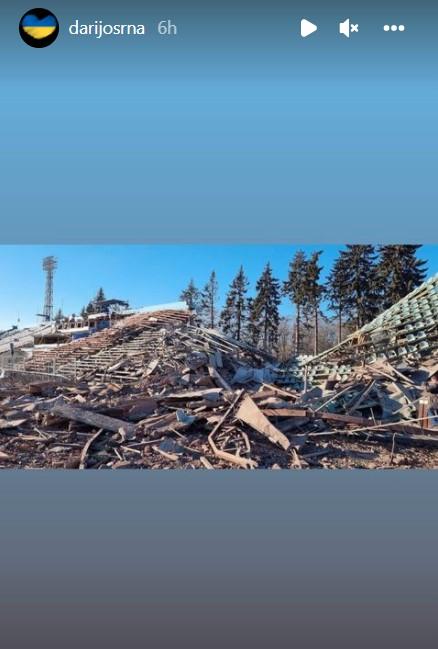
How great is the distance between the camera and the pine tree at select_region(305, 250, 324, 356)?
144 inches

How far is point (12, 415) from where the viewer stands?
13.7ft

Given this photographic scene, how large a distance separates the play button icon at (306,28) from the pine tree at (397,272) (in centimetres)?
181

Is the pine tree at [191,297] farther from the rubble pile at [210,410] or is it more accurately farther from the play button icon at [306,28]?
the play button icon at [306,28]

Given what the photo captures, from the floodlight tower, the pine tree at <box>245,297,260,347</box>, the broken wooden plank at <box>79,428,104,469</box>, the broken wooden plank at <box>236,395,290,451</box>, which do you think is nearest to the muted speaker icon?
the pine tree at <box>245,297,260,347</box>

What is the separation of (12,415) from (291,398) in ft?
10.1

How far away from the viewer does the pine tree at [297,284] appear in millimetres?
3580

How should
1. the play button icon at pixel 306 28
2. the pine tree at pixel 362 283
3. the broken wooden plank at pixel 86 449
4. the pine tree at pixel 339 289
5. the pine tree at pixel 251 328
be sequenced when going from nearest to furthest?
the play button icon at pixel 306 28 < the broken wooden plank at pixel 86 449 < the pine tree at pixel 362 283 < the pine tree at pixel 339 289 < the pine tree at pixel 251 328

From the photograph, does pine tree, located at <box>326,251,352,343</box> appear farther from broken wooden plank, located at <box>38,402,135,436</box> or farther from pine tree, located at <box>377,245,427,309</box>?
broken wooden plank, located at <box>38,402,135,436</box>

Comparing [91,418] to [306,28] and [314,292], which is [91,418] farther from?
[306,28]

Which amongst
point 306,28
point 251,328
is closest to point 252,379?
point 251,328

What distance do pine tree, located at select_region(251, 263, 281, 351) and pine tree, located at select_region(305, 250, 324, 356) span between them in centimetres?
31

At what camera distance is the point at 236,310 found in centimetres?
419

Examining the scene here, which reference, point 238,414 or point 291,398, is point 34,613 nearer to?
point 238,414

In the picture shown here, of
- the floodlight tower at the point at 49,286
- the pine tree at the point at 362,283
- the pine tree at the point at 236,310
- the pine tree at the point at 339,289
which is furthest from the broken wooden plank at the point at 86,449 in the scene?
the pine tree at the point at 362,283
